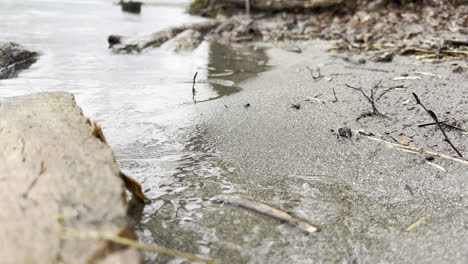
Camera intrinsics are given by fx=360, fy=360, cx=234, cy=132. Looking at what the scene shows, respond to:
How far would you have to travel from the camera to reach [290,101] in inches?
120

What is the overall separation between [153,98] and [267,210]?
2249mm

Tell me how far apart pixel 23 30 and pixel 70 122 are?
754cm

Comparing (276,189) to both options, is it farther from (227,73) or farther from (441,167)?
(227,73)

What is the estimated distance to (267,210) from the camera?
5.32 feet

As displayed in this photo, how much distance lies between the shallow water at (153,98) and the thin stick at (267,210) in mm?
116

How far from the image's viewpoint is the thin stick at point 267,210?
153 centimetres

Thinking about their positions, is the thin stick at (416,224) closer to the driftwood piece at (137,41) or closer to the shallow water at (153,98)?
the shallow water at (153,98)

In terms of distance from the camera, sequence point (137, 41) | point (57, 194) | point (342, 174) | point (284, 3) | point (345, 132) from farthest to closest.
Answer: point (284, 3) → point (137, 41) → point (345, 132) → point (342, 174) → point (57, 194)

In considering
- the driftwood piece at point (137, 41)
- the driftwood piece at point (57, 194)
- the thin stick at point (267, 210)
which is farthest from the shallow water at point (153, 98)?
the driftwood piece at point (57, 194)

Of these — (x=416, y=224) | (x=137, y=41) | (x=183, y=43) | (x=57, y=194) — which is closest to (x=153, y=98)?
(x=57, y=194)

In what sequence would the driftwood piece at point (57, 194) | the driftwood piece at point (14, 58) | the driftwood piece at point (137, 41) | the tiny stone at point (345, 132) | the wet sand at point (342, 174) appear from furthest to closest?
1. the driftwood piece at point (137, 41)
2. the driftwood piece at point (14, 58)
3. the tiny stone at point (345, 132)
4. the wet sand at point (342, 174)
5. the driftwood piece at point (57, 194)

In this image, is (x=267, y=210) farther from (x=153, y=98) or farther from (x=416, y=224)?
(x=153, y=98)

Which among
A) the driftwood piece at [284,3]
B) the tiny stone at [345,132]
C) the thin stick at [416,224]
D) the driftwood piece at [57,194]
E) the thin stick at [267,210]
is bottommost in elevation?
the thin stick at [416,224]

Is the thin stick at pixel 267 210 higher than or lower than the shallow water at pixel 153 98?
lower
